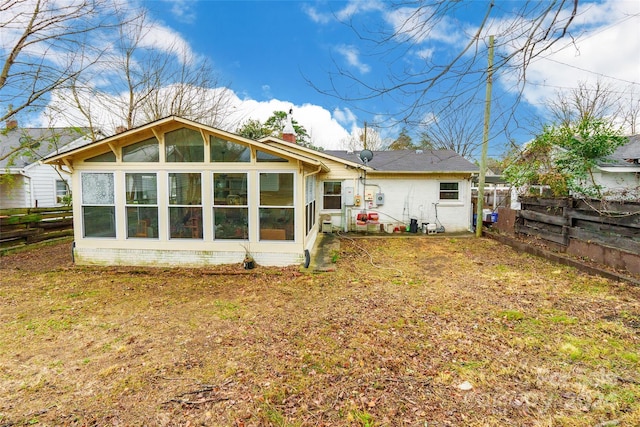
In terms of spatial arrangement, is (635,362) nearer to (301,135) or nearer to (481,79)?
(481,79)

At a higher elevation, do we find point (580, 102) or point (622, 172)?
point (580, 102)

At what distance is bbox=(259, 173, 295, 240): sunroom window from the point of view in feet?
23.6

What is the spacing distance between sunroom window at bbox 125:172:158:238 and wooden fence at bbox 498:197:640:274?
372 inches

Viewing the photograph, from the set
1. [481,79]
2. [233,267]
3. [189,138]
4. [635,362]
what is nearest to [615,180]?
[635,362]

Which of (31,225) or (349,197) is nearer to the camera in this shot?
(31,225)

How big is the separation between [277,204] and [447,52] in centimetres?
518

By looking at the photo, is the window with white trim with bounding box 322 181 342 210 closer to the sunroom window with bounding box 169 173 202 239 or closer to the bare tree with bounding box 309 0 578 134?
the sunroom window with bounding box 169 173 202 239

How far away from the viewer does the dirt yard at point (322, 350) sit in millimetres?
2615

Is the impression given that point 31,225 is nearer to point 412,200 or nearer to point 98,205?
point 98,205

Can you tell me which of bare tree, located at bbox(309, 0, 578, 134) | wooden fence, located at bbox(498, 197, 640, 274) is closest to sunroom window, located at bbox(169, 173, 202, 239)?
bare tree, located at bbox(309, 0, 578, 134)

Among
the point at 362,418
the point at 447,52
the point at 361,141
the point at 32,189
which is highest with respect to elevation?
the point at 361,141

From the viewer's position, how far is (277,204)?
722 cm

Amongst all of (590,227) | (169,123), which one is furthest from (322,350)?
(590,227)

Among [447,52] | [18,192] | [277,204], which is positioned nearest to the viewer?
[447,52]
